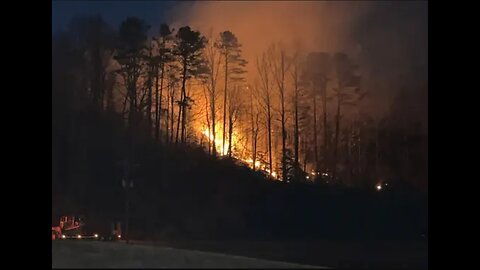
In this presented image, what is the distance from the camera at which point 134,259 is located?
9.02ft

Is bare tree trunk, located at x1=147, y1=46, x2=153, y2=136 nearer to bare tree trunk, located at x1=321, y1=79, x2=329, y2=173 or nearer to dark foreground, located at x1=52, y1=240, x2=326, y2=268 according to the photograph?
bare tree trunk, located at x1=321, y1=79, x2=329, y2=173

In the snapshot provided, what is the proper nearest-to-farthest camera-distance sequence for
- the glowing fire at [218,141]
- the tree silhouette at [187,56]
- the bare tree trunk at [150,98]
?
the bare tree trunk at [150,98] → the tree silhouette at [187,56] → the glowing fire at [218,141]

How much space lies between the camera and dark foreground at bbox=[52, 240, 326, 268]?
105 inches

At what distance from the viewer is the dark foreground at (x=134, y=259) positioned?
105 inches

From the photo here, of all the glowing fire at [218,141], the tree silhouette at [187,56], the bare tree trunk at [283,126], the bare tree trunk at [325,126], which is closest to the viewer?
the tree silhouette at [187,56]

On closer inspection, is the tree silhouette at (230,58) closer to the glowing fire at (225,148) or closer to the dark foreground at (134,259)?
the glowing fire at (225,148)

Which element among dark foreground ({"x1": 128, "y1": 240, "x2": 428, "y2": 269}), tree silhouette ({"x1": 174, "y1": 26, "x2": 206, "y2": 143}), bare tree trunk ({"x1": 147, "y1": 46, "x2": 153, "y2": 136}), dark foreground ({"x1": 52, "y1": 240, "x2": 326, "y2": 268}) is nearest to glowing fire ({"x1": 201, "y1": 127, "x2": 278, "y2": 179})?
tree silhouette ({"x1": 174, "y1": 26, "x2": 206, "y2": 143})

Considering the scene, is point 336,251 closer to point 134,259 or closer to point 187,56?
point 187,56

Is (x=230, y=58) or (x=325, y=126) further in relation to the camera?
(x=325, y=126)

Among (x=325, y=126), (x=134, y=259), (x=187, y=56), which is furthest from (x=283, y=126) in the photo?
(x=134, y=259)

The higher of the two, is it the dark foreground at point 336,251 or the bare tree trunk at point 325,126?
the bare tree trunk at point 325,126

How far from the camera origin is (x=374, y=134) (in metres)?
8.12

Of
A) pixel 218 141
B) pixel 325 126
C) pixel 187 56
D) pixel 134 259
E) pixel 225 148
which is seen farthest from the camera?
pixel 325 126

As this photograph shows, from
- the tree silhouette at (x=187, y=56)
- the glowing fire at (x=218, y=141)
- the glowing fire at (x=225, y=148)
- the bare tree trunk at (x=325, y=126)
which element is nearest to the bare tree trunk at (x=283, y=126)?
the glowing fire at (x=225, y=148)
